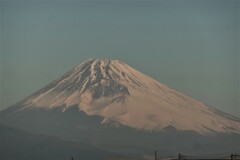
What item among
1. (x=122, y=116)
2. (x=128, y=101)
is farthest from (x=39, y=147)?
(x=128, y=101)

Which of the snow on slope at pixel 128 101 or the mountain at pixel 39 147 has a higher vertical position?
the snow on slope at pixel 128 101

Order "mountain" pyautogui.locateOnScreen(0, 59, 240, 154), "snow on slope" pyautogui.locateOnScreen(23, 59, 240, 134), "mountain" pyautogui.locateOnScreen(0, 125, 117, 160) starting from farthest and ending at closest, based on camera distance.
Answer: "snow on slope" pyautogui.locateOnScreen(23, 59, 240, 134) < "mountain" pyautogui.locateOnScreen(0, 59, 240, 154) < "mountain" pyautogui.locateOnScreen(0, 125, 117, 160)

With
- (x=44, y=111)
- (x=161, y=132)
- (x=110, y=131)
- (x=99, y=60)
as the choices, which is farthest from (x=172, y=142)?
(x=99, y=60)

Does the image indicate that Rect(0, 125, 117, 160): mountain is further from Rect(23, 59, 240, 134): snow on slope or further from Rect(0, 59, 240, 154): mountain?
Rect(23, 59, 240, 134): snow on slope

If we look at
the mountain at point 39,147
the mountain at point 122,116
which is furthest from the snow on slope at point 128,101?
the mountain at point 39,147

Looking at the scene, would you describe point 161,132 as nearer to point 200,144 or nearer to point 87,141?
point 200,144

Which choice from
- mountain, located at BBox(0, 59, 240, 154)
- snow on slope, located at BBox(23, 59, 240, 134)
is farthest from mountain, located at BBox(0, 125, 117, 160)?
snow on slope, located at BBox(23, 59, 240, 134)

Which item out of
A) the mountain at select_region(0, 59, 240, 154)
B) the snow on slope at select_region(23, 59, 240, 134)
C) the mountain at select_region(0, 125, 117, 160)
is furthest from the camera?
the snow on slope at select_region(23, 59, 240, 134)

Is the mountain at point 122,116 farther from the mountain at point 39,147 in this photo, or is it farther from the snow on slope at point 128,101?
the mountain at point 39,147
